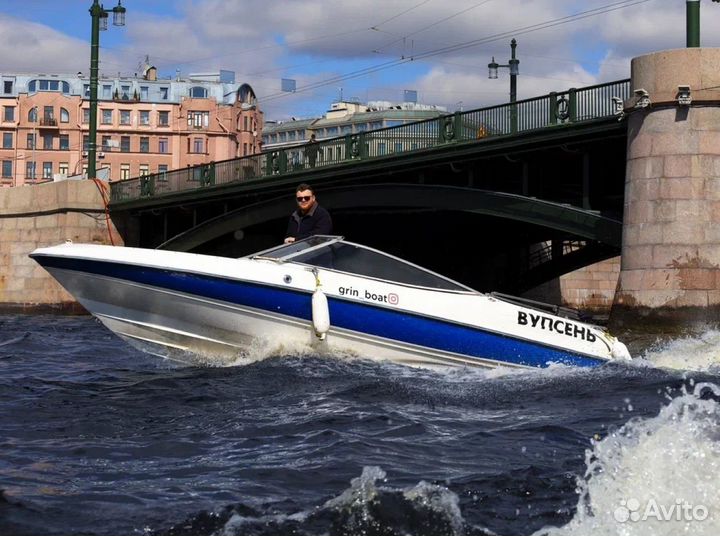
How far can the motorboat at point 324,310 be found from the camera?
11.1 metres

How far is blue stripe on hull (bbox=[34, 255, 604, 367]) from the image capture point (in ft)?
36.3

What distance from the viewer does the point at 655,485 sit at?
527 cm

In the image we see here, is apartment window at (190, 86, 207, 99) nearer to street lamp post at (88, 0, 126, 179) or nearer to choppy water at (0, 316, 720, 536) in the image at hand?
street lamp post at (88, 0, 126, 179)

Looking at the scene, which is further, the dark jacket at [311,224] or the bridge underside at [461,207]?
the bridge underside at [461,207]

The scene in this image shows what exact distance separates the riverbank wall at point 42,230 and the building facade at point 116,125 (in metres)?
57.2

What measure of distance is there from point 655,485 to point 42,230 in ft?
127

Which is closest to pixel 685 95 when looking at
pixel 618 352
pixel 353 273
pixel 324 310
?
pixel 618 352

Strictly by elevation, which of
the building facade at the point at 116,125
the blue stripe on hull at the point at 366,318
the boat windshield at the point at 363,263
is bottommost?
the blue stripe on hull at the point at 366,318

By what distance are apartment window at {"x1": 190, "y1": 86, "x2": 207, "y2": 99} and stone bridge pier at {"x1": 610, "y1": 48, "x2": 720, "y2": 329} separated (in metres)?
89.7

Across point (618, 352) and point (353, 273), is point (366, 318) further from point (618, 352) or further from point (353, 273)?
point (618, 352)

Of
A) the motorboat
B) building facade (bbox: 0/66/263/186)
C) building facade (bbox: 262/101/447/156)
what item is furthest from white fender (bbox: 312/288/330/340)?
building facade (bbox: 262/101/447/156)

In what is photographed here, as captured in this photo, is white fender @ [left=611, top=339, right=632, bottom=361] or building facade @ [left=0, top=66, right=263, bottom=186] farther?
building facade @ [left=0, top=66, right=263, bottom=186]

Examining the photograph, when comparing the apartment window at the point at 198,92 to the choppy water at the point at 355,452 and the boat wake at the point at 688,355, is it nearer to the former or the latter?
the boat wake at the point at 688,355

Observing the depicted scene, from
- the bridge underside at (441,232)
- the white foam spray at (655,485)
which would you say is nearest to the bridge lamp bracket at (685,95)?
the bridge underside at (441,232)
